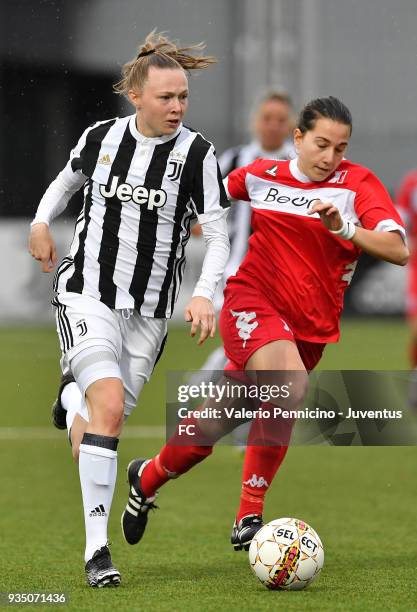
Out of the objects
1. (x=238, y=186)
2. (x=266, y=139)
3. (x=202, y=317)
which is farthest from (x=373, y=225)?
(x=266, y=139)

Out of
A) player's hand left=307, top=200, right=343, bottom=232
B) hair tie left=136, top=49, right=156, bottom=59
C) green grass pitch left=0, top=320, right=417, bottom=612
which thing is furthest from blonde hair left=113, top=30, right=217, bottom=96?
green grass pitch left=0, top=320, right=417, bottom=612

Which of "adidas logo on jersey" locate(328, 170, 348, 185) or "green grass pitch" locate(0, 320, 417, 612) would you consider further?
"adidas logo on jersey" locate(328, 170, 348, 185)

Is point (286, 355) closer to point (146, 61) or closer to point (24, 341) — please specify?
point (146, 61)

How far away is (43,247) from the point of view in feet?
16.5

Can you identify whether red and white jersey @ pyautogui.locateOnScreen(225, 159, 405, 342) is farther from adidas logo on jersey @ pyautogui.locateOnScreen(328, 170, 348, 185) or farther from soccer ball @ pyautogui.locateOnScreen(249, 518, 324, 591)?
soccer ball @ pyautogui.locateOnScreen(249, 518, 324, 591)

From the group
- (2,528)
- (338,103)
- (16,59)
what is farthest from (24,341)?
(338,103)

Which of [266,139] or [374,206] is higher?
[374,206]

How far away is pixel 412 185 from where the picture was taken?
1039 centimetres

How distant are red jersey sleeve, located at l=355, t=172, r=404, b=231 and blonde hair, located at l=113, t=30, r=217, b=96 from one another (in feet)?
2.65

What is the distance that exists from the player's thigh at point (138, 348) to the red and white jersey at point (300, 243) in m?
0.52

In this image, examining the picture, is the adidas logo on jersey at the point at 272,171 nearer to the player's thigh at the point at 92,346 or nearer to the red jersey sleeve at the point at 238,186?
the red jersey sleeve at the point at 238,186

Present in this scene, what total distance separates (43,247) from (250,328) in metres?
0.96

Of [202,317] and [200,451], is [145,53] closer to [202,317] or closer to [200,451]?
[202,317]

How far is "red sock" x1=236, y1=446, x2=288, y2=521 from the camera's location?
5.52m
